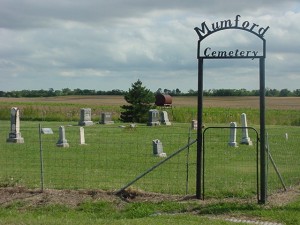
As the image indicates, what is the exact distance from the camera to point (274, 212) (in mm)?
10336

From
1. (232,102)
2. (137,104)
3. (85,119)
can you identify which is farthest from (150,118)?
(232,102)

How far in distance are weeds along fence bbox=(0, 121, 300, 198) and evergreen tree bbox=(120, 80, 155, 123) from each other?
20.3 m

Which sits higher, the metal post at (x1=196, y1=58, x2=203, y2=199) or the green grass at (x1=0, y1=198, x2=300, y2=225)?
the metal post at (x1=196, y1=58, x2=203, y2=199)

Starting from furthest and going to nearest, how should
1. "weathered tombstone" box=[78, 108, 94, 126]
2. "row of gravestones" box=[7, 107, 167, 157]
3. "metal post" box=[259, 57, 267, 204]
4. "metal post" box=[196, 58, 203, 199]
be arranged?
"weathered tombstone" box=[78, 108, 94, 126] < "row of gravestones" box=[7, 107, 167, 157] < "metal post" box=[196, 58, 203, 199] < "metal post" box=[259, 57, 267, 204]

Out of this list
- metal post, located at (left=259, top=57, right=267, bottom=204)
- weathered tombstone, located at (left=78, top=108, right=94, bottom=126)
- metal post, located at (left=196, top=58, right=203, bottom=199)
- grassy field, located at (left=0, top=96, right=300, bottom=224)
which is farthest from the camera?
weathered tombstone, located at (left=78, top=108, right=94, bottom=126)

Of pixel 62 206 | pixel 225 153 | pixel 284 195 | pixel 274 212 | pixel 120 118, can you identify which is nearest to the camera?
pixel 274 212

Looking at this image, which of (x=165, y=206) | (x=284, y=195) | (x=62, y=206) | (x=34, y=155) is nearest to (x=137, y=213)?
(x=165, y=206)

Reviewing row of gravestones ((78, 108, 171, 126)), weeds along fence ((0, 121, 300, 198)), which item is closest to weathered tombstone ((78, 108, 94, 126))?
row of gravestones ((78, 108, 171, 126))

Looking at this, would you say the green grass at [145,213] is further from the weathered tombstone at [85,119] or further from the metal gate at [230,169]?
the weathered tombstone at [85,119]

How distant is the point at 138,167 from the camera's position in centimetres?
1767

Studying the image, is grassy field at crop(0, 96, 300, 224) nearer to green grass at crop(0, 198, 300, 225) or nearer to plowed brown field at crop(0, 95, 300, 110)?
green grass at crop(0, 198, 300, 225)

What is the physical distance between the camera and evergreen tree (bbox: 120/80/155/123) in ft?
160

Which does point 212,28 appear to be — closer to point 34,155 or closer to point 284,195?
point 284,195

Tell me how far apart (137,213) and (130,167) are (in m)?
7.07
